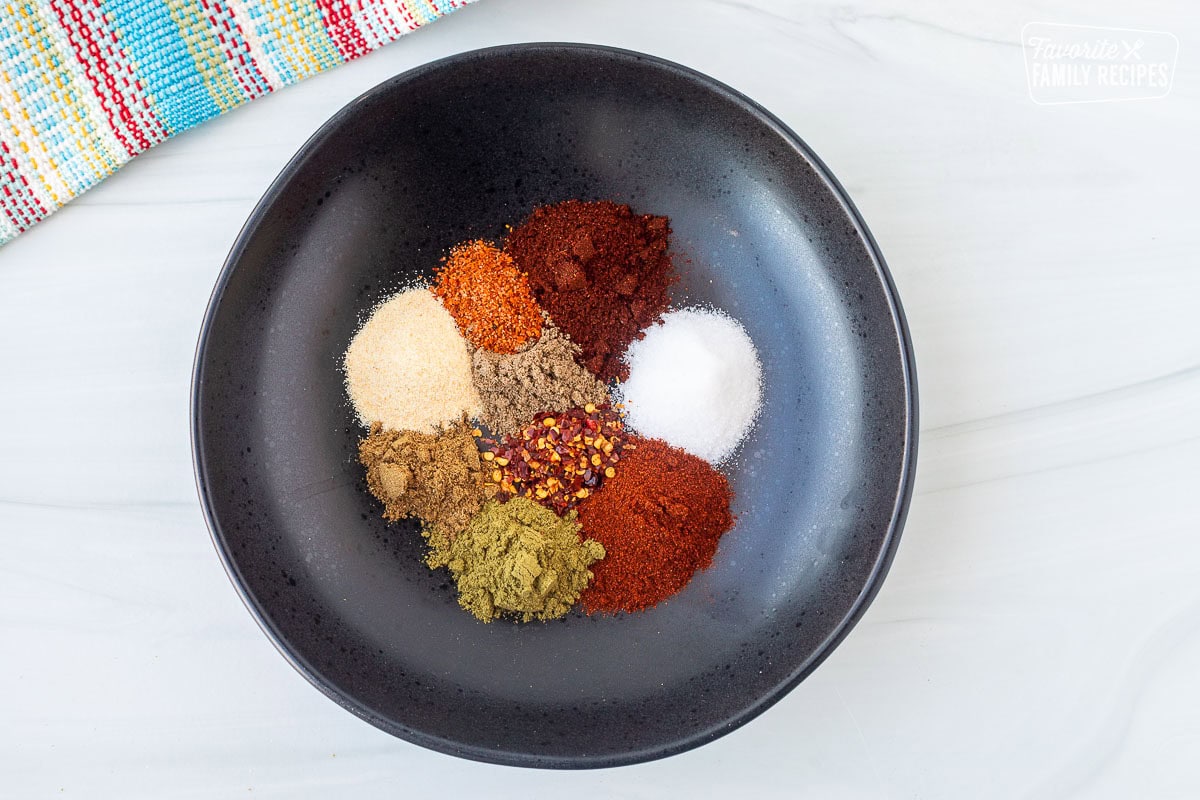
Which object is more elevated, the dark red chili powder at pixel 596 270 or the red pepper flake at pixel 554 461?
the dark red chili powder at pixel 596 270

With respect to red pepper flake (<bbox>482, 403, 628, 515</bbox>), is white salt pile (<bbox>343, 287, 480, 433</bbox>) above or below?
below

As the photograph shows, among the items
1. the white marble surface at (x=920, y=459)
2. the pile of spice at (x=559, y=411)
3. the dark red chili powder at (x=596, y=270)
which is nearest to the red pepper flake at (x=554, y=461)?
the pile of spice at (x=559, y=411)

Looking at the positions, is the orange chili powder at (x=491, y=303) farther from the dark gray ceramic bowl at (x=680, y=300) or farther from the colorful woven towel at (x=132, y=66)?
the colorful woven towel at (x=132, y=66)

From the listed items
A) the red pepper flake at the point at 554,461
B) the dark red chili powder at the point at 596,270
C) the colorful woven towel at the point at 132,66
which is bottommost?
the colorful woven towel at the point at 132,66

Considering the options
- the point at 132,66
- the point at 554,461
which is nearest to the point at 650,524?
the point at 554,461

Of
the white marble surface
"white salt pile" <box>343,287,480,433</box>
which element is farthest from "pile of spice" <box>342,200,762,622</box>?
the white marble surface

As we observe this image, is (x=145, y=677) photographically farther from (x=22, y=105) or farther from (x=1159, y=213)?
(x=1159, y=213)

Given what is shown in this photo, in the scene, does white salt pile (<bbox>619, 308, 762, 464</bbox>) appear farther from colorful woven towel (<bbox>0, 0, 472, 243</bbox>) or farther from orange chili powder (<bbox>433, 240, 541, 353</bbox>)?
colorful woven towel (<bbox>0, 0, 472, 243</bbox>)

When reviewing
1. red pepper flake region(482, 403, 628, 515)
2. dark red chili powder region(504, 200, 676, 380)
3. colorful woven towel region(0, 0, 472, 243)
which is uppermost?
dark red chili powder region(504, 200, 676, 380)

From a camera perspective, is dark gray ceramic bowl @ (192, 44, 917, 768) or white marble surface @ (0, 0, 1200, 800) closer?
dark gray ceramic bowl @ (192, 44, 917, 768)
